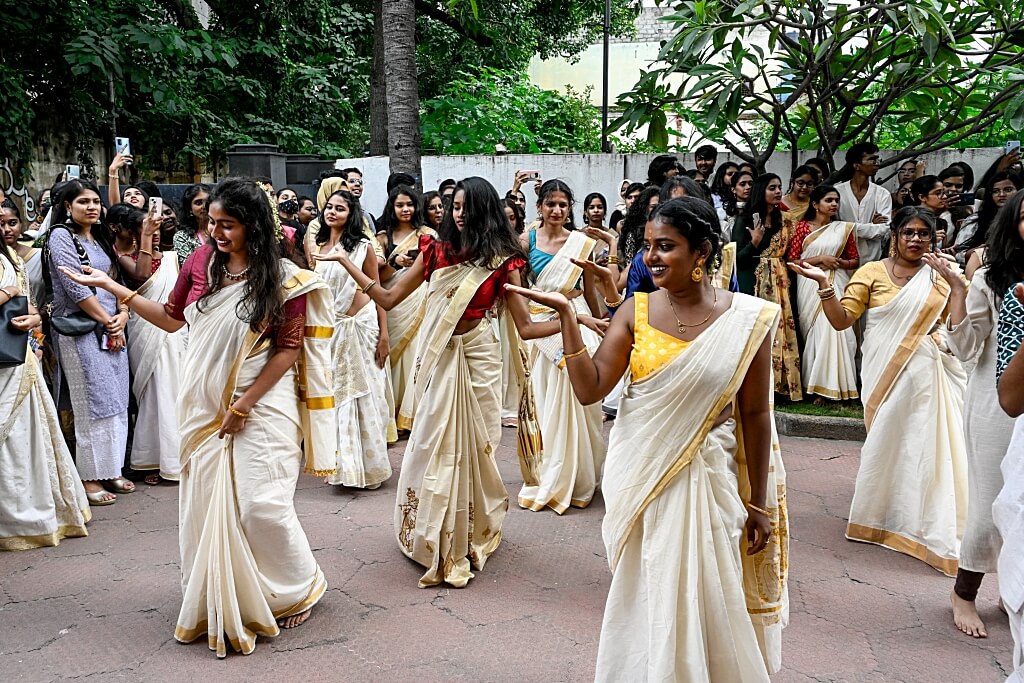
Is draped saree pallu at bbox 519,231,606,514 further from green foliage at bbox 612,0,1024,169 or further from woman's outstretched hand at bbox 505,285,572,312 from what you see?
woman's outstretched hand at bbox 505,285,572,312

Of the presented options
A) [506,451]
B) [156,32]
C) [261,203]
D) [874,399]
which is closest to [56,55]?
[156,32]

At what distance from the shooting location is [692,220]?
3.04m

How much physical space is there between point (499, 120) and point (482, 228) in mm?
10338

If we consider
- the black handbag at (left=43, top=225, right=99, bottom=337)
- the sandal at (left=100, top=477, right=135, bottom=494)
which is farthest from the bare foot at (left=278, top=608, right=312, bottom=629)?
the black handbag at (left=43, top=225, right=99, bottom=337)

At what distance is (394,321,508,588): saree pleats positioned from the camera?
4711 mm

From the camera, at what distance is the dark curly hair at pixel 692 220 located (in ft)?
9.97

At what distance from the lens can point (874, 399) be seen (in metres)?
5.27

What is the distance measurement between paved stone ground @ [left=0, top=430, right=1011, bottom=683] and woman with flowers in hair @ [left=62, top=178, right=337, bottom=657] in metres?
0.24

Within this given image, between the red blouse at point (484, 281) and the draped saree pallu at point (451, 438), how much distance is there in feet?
0.14

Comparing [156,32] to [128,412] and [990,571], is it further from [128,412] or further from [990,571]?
[990,571]

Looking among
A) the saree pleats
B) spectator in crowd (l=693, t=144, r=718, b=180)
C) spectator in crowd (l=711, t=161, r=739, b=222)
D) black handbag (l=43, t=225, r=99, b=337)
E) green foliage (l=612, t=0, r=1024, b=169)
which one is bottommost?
the saree pleats

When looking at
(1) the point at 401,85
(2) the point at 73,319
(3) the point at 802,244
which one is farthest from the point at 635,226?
(1) the point at 401,85

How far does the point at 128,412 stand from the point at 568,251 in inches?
129

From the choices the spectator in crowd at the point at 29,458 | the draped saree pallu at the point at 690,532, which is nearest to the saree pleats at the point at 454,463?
the draped saree pallu at the point at 690,532
